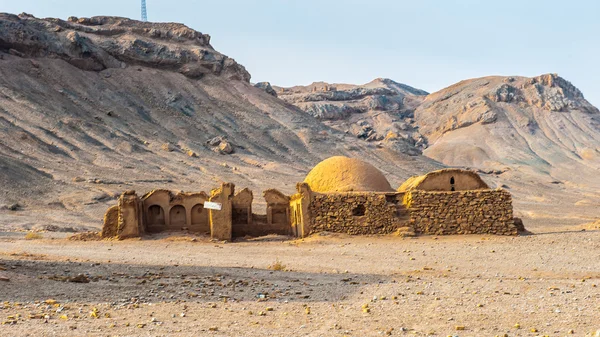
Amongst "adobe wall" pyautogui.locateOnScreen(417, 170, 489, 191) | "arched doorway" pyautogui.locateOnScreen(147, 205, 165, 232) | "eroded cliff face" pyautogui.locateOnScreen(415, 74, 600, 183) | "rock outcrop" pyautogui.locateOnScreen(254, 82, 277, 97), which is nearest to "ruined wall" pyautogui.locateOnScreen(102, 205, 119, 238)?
"arched doorway" pyautogui.locateOnScreen(147, 205, 165, 232)

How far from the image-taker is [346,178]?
2164cm

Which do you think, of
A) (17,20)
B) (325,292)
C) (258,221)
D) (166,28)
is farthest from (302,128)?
(325,292)

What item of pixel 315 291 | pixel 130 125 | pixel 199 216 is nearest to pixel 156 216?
pixel 199 216

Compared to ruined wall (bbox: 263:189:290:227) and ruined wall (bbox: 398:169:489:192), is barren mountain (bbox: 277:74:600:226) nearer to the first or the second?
ruined wall (bbox: 398:169:489:192)

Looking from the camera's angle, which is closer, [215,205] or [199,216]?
[215,205]

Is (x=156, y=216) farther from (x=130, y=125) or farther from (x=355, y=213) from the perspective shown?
(x=130, y=125)

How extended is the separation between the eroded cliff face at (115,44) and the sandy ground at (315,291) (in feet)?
141

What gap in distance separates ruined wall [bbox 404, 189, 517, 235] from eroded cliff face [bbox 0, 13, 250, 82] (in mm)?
44753

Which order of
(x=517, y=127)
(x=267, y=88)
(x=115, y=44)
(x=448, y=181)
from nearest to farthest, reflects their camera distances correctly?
(x=448, y=181), (x=115, y=44), (x=267, y=88), (x=517, y=127)

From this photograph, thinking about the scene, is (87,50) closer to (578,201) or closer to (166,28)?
(166,28)

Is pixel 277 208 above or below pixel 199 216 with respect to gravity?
above

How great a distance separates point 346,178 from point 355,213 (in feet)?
7.65

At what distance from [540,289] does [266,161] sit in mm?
39260

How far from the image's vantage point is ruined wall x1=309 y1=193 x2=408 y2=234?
63.1ft
